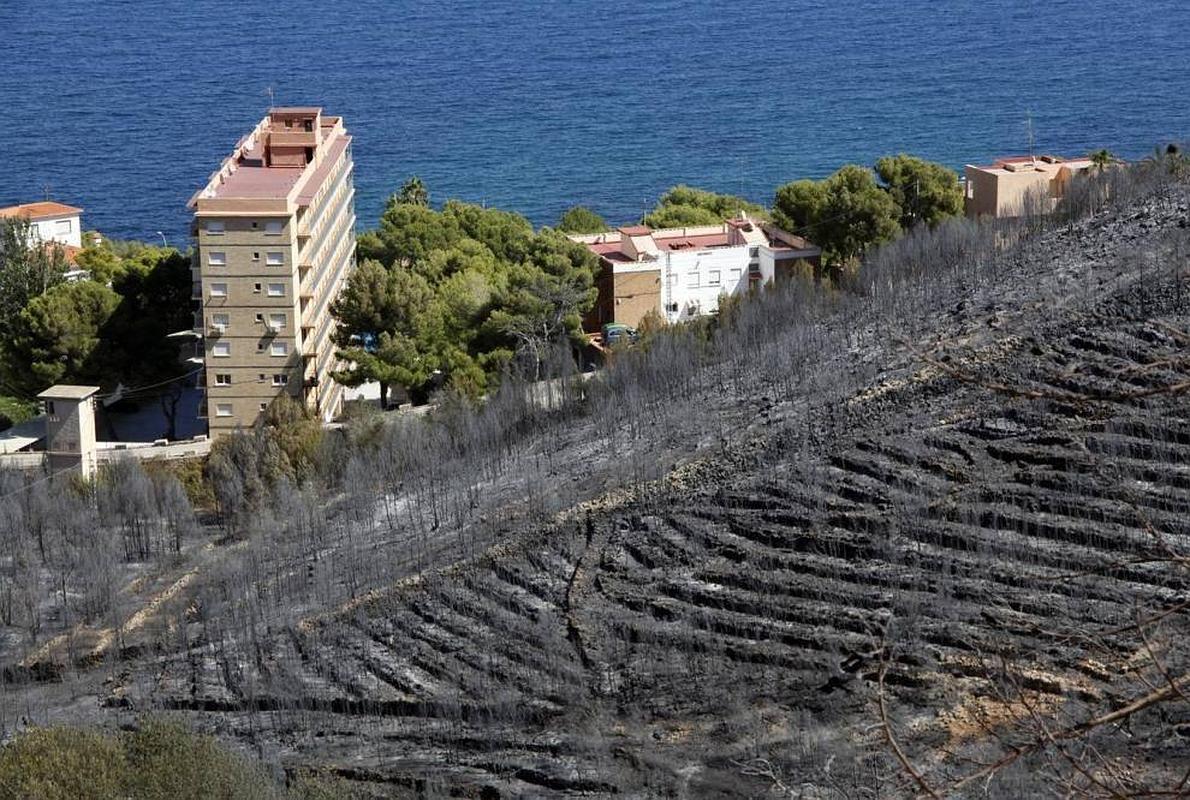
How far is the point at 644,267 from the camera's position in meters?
32.7

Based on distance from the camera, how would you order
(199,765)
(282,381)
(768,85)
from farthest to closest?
(768,85) < (282,381) < (199,765)

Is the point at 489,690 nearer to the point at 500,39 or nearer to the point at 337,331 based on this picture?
the point at 337,331

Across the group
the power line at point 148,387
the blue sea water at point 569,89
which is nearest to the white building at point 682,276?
the power line at point 148,387

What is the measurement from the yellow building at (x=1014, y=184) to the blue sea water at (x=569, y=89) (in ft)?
61.7

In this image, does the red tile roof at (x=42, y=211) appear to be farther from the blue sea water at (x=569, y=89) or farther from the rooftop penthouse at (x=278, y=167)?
the rooftop penthouse at (x=278, y=167)

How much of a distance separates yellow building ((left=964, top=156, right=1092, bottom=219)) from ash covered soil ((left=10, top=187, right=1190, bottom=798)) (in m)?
9.34

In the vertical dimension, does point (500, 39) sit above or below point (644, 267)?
A: above

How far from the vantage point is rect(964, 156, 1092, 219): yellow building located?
33000mm

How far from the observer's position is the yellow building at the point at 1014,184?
3300 cm

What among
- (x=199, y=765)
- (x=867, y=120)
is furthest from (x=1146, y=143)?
(x=199, y=765)

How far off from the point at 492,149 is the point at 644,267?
33.9 meters

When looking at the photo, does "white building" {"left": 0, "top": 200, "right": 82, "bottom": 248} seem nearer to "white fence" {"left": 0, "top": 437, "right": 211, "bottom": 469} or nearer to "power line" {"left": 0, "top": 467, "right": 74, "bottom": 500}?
"white fence" {"left": 0, "top": 437, "right": 211, "bottom": 469}

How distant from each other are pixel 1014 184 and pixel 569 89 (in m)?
45.9

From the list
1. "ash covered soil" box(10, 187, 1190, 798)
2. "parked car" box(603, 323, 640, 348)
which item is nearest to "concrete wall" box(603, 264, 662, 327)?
"parked car" box(603, 323, 640, 348)
